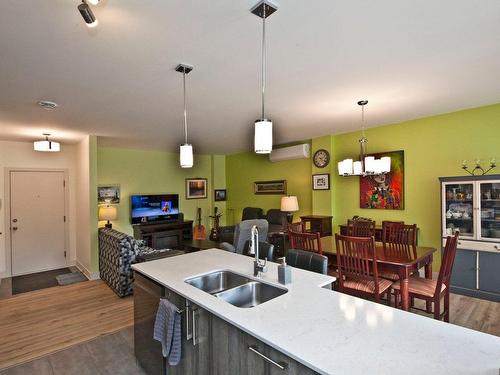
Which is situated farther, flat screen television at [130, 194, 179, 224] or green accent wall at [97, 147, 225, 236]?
flat screen television at [130, 194, 179, 224]

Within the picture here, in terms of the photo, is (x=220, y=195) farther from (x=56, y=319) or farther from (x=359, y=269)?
(x=359, y=269)

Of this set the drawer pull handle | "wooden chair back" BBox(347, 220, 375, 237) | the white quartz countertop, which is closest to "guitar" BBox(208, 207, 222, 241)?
"wooden chair back" BBox(347, 220, 375, 237)

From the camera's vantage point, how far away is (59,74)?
2.47 meters

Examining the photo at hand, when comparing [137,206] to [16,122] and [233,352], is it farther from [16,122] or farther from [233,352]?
[233,352]

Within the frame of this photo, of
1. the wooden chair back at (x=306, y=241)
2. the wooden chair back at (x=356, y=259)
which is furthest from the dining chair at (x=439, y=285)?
the wooden chair back at (x=306, y=241)

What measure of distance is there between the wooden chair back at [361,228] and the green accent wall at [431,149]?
30.8 inches

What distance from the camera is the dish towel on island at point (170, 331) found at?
1747mm

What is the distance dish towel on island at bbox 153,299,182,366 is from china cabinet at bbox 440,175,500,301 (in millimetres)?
3739

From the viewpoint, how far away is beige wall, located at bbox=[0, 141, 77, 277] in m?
5.20

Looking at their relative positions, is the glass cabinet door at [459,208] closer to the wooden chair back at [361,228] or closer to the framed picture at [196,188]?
the wooden chair back at [361,228]

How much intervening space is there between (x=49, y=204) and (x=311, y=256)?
5.64 meters

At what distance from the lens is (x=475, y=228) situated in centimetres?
357

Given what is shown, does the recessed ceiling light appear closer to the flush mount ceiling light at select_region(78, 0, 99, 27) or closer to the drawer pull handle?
the flush mount ceiling light at select_region(78, 0, 99, 27)

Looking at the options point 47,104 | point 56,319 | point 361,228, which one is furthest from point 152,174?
point 361,228
